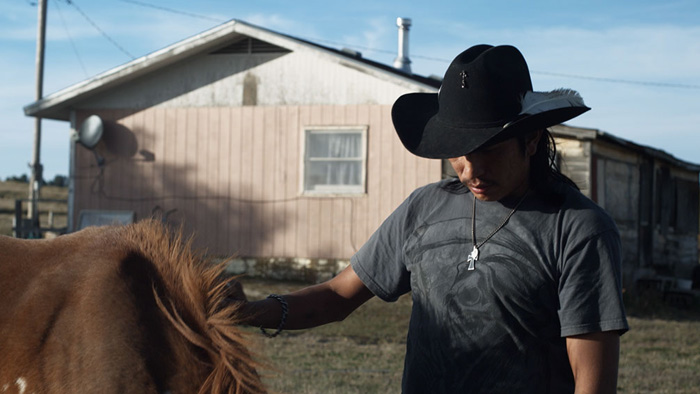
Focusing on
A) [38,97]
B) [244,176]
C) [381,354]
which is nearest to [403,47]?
[244,176]

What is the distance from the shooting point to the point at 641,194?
16688 mm

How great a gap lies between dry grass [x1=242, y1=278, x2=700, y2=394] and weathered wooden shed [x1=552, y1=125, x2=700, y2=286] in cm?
285

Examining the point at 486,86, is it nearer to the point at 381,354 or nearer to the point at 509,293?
the point at 509,293

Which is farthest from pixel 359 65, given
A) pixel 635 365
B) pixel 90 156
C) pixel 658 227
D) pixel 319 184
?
pixel 658 227

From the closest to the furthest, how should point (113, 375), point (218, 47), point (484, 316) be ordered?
point (113, 375), point (484, 316), point (218, 47)

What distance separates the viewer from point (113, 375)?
192cm

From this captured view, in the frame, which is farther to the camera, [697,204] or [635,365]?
[697,204]

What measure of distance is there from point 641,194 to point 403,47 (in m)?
5.91

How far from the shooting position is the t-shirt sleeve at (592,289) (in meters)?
2.02

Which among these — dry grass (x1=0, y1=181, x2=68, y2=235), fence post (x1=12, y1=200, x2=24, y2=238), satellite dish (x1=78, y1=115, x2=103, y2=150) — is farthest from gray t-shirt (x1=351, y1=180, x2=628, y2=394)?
dry grass (x1=0, y1=181, x2=68, y2=235)

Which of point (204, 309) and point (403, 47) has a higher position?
point (403, 47)

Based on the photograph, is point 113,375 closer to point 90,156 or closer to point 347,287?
point 347,287

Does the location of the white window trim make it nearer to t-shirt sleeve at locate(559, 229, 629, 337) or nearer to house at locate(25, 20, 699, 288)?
house at locate(25, 20, 699, 288)

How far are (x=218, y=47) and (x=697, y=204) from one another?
1328cm
